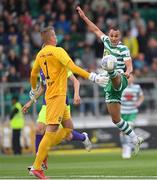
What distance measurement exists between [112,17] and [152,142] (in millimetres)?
5989

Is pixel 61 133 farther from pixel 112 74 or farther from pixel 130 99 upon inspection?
pixel 130 99

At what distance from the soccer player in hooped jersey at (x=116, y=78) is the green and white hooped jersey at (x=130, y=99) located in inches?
196

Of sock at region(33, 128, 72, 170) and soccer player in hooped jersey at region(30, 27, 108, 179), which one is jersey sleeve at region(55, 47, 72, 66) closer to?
soccer player in hooped jersey at region(30, 27, 108, 179)

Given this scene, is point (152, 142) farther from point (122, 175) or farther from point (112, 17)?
point (122, 175)

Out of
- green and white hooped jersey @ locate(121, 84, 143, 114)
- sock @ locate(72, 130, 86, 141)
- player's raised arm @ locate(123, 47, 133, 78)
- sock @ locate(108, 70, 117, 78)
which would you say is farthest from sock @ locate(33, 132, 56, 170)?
green and white hooped jersey @ locate(121, 84, 143, 114)

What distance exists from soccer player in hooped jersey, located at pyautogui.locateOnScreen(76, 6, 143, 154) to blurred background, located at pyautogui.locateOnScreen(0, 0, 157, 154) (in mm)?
9611

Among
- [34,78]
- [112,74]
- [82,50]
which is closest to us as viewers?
[34,78]

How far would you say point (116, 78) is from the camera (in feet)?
52.7

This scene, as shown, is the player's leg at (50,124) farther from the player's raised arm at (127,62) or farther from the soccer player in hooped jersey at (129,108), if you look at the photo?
the soccer player in hooped jersey at (129,108)

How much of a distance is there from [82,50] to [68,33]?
3.87ft

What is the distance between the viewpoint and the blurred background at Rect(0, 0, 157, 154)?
94.4 feet

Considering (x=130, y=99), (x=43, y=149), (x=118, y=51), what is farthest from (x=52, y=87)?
(x=130, y=99)

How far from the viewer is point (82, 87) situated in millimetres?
28734

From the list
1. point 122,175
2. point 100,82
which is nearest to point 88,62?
point 122,175
